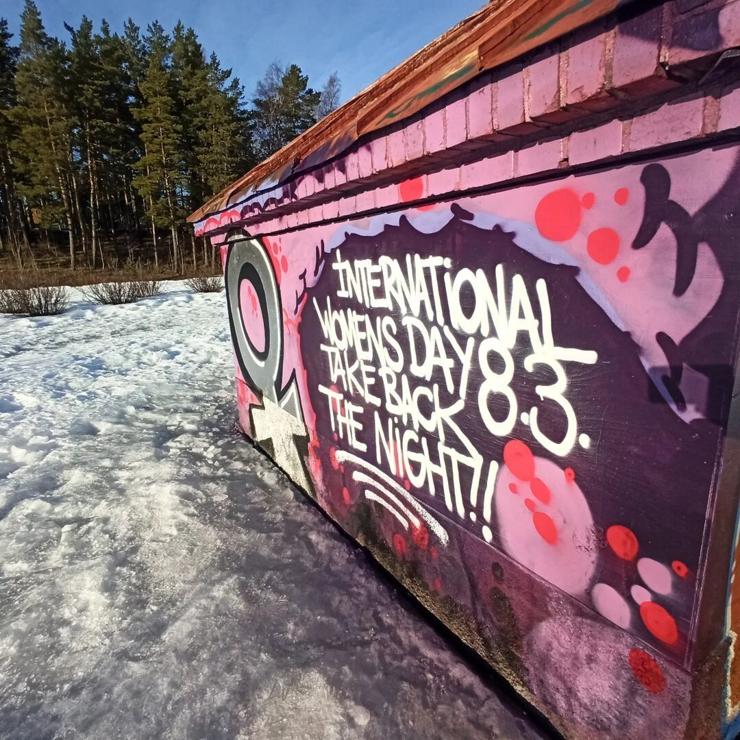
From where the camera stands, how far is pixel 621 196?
1.17 metres

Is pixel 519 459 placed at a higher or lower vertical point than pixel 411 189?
lower

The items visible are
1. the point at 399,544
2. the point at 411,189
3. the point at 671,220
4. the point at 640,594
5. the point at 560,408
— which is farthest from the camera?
the point at 399,544

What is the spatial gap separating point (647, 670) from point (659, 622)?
18 centimetres

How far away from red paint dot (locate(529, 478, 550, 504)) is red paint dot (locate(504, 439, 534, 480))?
1.0 inches

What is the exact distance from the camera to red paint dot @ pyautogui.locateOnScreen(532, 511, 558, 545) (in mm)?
1519

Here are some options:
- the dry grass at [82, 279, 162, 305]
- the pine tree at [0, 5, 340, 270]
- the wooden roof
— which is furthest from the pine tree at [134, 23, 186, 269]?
the wooden roof

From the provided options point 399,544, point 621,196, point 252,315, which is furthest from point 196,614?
point 621,196

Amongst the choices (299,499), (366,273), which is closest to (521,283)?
(366,273)

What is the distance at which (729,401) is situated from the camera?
1.03 m

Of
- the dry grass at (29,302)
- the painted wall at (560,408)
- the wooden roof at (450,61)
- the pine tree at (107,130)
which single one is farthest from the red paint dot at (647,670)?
the pine tree at (107,130)

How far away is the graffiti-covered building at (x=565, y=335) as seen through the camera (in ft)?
3.32

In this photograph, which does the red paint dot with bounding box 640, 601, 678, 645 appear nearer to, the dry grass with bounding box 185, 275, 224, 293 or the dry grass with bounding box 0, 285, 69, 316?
the dry grass with bounding box 0, 285, 69, 316

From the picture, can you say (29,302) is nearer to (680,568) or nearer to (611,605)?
(611,605)

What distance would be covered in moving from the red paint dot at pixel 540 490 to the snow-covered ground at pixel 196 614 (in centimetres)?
90
